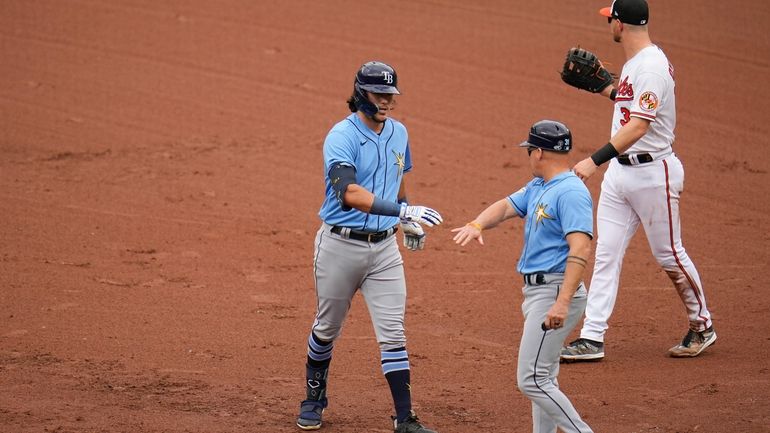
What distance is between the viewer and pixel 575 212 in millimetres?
5355

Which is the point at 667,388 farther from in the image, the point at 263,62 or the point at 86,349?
the point at 263,62

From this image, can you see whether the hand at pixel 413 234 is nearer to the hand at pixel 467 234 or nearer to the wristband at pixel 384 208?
the wristband at pixel 384 208

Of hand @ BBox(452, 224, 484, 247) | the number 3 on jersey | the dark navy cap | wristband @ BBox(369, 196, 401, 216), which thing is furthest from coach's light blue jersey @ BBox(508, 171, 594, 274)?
the dark navy cap

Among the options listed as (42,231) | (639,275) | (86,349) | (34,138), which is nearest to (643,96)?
(639,275)

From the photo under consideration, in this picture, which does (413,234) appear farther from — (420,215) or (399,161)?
(399,161)

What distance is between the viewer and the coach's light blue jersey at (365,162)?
6.00 metres

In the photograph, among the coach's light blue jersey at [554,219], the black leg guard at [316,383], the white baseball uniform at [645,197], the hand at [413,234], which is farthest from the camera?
the white baseball uniform at [645,197]

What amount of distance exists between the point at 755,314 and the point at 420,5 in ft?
33.2

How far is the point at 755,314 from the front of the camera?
8367 millimetres

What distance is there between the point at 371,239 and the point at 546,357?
1.29 meters

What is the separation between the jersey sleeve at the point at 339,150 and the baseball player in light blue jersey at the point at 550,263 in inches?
32.9

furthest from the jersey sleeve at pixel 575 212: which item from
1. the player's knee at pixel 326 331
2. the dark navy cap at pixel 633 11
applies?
the dark navy cap at pixel 633 11

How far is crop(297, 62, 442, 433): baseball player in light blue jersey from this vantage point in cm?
603

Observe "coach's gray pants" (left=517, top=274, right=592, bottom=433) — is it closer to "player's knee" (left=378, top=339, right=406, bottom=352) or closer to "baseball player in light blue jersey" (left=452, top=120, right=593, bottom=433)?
"baseball player in light blue jersey" (left=452, top=120, right=593, bottom=433)
